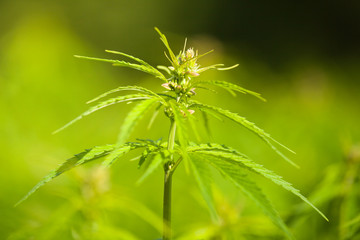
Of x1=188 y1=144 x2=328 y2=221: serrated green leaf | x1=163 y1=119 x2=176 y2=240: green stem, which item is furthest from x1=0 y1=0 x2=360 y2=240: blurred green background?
x1=188 y1=144 x2=328 y2=221: serrated green leaf

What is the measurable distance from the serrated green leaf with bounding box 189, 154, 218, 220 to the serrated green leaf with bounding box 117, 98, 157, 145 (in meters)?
0.09

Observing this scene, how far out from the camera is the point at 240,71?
375 cm

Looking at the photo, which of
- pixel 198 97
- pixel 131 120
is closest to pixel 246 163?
pixel 131 120

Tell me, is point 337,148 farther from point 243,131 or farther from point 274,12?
point 274,12

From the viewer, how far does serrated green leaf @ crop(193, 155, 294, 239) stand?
0.40 meters

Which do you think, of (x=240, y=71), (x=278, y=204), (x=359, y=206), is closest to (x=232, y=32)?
(x=240, y=71)

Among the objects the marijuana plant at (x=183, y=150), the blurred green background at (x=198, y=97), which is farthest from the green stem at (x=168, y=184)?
the blurred green background at (x=198, y=97)

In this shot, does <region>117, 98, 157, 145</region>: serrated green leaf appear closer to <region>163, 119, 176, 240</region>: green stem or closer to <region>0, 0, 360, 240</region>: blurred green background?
<region>163, 119, 176, 240</region>: green stem

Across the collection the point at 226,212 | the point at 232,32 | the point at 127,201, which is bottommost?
the point at 226,212

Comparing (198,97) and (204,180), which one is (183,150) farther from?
(198,97)

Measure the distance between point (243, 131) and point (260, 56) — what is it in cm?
274

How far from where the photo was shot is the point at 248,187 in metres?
0.43

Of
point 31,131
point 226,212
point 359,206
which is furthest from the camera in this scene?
point 31,131

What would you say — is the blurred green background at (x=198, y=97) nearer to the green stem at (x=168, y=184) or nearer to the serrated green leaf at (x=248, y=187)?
the green stem at (x=168, y=184)
